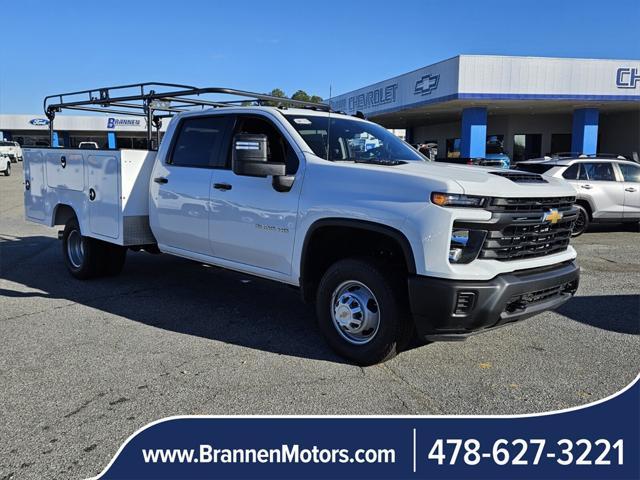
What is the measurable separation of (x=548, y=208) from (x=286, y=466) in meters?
2.68

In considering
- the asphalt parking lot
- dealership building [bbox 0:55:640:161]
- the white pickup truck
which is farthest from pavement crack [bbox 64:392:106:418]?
dealership building [bbox 0:55:640:161]

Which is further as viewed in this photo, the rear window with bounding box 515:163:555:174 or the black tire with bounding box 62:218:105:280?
the rear window with bounding box 515:163:555:174

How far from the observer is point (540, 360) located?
4.52 meters

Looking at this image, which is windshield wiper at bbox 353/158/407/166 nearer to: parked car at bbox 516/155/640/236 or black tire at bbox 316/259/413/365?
black tire at bbox 316/259/413/365

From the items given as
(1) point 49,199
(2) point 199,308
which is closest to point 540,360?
(2) point 199,308

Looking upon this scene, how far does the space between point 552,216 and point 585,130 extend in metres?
24.9

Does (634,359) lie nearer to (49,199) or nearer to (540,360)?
(540,360)

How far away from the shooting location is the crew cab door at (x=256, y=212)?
4.75 metres

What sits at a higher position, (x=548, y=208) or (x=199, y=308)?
(x=548, y=208)

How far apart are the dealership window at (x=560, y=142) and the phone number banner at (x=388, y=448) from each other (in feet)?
104

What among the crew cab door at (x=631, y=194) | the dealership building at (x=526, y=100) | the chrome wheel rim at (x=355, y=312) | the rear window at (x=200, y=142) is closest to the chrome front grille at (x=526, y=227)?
the chrome wheel rim at (x=355, y=312)

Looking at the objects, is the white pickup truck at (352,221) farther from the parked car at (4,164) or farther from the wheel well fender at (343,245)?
the parked car at (4,164)

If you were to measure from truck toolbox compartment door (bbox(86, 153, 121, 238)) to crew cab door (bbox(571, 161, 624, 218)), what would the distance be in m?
9.04

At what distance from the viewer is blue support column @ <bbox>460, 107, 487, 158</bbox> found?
25906mm
